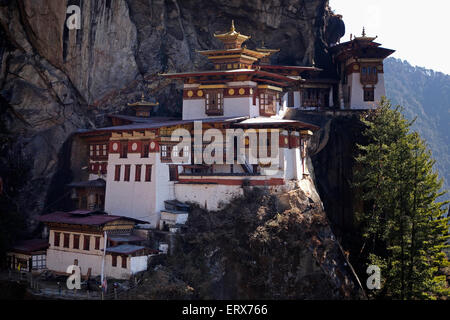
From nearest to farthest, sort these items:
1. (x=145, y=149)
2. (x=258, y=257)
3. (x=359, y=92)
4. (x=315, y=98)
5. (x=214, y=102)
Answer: (x=258, y=257), (x=145, y=149), (x=214, y=102), (x=359, y=92), (x=315, y=98)

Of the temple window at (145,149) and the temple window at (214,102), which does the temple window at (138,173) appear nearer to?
the temple window at (145,149)

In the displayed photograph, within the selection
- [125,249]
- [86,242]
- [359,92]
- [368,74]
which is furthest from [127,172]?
[368,74]

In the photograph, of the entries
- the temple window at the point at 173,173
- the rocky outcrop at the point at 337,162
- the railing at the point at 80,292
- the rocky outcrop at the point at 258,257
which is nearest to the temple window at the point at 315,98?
the rocky outcrop at the point at 337,162

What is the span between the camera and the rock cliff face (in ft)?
147

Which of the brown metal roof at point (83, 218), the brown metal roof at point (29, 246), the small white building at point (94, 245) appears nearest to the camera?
the small white building at point (94, 245)

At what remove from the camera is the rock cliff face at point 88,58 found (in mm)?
44709

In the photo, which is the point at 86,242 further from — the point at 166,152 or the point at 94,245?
the point at 166,152

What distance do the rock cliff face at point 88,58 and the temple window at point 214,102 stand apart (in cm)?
828

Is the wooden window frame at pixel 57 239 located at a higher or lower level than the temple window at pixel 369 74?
lower

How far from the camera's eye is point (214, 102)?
157ft

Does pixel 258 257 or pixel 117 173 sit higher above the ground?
pixel 117 173

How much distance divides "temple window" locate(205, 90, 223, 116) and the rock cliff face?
828cm

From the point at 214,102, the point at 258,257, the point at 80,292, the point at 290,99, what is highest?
the point at 290,99

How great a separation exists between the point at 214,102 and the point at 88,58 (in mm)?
10924
